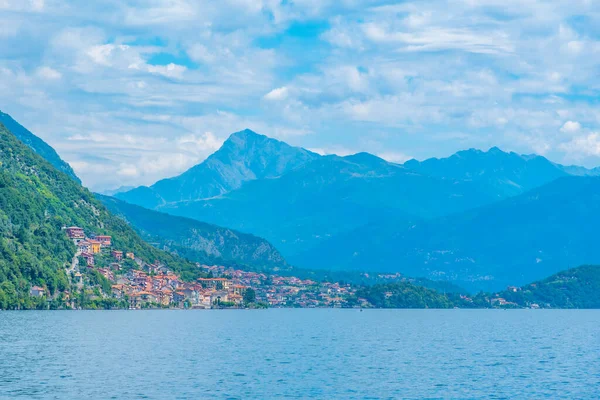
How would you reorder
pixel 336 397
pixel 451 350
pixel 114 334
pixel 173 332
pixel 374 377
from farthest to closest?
pixel 173 332, pixel 114 334, pixel 451 350, pixel 374 377, pixel 336 397

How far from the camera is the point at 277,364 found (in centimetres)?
10338

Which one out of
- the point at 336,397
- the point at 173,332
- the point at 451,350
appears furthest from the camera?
the point at 173,332

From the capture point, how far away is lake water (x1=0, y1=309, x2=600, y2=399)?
266 ft

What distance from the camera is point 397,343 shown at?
142750mm

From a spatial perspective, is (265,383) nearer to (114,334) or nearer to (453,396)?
(453,396)

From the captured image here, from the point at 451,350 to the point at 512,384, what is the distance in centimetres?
4120

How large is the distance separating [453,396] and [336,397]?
1022 centimetres

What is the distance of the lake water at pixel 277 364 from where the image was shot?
81.2 m

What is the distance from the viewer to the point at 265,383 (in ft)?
283

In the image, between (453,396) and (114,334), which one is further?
(114,334)

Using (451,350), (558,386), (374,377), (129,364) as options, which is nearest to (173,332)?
(451,350)

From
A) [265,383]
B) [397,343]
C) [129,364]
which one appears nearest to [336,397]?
[265,383]

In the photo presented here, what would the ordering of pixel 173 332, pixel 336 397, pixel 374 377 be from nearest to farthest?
1. pixel 336 397
2. pixel 374 377
3. pixel 173 332

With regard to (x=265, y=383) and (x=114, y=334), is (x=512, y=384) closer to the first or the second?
(x=265, y=383)
